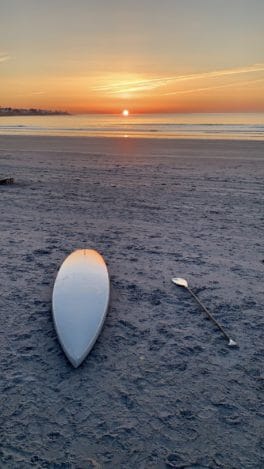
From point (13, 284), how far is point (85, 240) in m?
1.43

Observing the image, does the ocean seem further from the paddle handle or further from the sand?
the paddle handle

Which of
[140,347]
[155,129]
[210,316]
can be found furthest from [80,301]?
[155,129]

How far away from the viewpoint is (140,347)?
276cm

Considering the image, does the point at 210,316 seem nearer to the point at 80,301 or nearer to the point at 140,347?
the point at 140,347

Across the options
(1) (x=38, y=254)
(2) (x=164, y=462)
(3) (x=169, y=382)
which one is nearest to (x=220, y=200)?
(1) (x=38, y=254)

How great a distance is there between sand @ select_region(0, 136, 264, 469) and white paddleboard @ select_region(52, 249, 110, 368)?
84 millimetres

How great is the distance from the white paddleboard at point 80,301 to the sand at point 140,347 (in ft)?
0.28

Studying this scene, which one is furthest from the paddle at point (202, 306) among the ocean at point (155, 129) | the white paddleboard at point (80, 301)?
the ocean at point (155, 129)

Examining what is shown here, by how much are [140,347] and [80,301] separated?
0.81 metres

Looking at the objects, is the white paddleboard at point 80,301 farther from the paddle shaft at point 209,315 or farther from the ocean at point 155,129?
the ocean at point 155,129

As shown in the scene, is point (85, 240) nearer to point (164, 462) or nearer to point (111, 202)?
point (111, 202)

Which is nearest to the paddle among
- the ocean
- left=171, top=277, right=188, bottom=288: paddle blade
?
left=171, top=277, right=188, bottom=288: paddle blade

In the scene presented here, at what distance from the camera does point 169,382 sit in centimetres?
242

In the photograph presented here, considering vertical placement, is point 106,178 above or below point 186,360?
above
